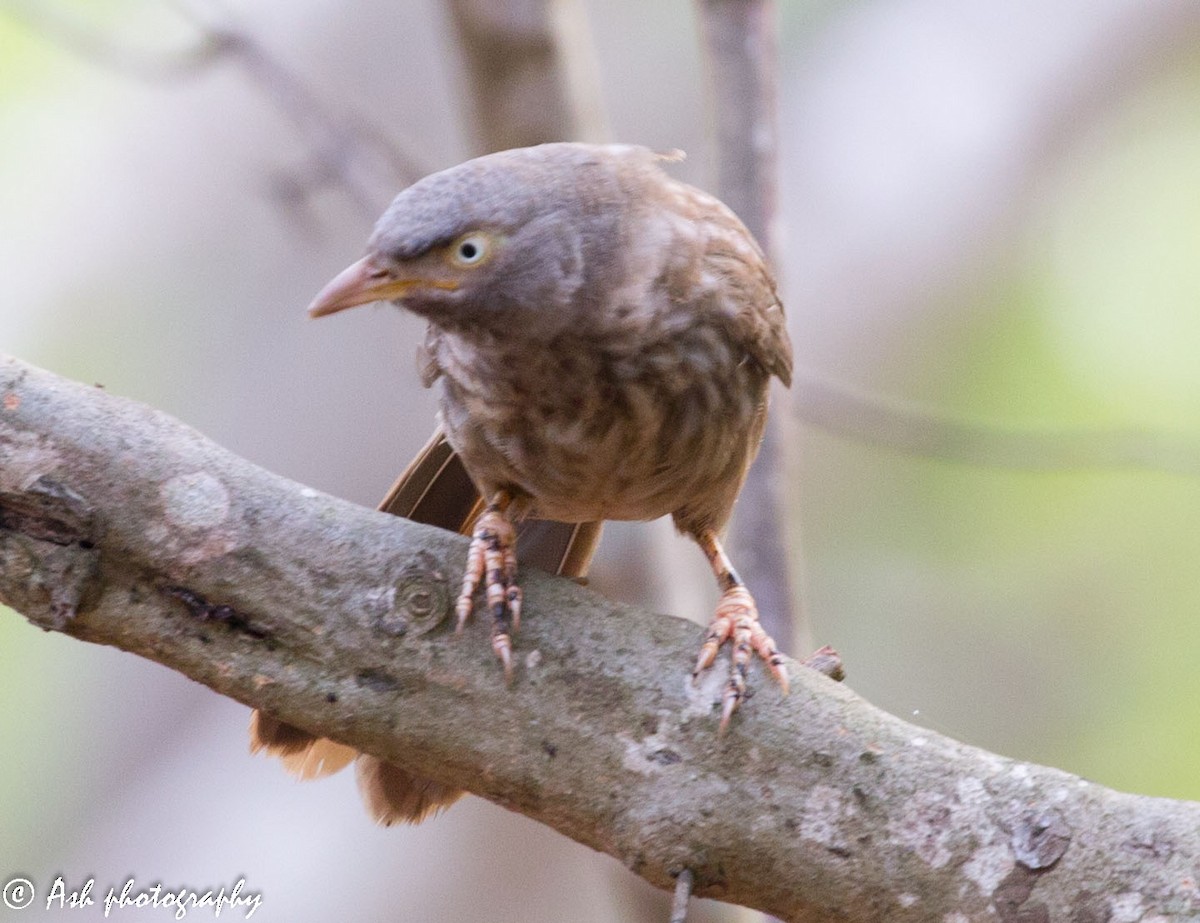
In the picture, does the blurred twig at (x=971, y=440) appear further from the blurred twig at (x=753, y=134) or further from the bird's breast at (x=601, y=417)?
the bird's breast at (x=601, y=417)

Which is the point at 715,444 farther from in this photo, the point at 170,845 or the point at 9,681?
the point at 9,681

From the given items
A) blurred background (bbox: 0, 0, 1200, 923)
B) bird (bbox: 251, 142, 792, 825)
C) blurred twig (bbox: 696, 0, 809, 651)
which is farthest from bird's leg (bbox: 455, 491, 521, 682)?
blurred background (bbox: 0, 0, 1200, 923)

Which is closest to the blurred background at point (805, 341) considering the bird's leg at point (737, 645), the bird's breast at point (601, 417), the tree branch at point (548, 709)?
the bird's breast at point (601, 417)

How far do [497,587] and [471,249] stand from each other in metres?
0.66

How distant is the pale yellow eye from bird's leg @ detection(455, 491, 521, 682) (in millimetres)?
539

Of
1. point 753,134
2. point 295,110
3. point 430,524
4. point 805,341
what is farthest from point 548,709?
point 805,341

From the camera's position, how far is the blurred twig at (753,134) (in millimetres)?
4137

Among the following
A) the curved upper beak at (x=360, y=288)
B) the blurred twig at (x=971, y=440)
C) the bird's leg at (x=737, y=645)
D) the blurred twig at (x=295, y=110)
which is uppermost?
the blurred twig at (x=971, y=440)

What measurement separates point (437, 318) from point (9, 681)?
3.80 m

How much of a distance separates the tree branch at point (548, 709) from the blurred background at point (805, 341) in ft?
8.21

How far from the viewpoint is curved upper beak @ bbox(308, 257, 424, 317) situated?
257cm

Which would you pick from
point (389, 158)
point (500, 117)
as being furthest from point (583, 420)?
point (389, 158)

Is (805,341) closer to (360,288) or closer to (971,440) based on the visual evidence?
(971,440)

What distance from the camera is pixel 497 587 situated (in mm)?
2506
